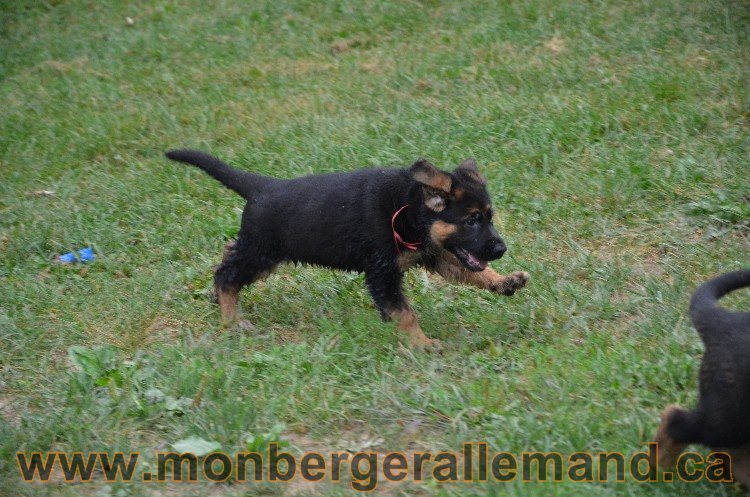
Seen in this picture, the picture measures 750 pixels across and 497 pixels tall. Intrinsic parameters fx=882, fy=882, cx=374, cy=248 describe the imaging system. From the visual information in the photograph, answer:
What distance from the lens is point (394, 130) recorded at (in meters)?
7.95

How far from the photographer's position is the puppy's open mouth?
17.0 ft

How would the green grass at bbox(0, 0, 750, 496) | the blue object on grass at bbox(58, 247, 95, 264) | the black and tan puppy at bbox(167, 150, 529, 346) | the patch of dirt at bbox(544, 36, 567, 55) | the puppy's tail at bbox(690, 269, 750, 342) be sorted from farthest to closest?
the patch of dirt at bbox(544, 36, 567, 55), the blue object on grass at bbox(58, 247, 95, 264), the black and tan puppy at bbox(167, 150, 529, 346), the green grass at bbox(0, 0, 750, 496), the puppy's tail at bbox(690, 269, 750, 342)

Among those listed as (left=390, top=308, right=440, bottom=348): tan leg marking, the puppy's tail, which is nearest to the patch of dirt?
(left=390, top=308, right=440, bottom=348): tan leg marking

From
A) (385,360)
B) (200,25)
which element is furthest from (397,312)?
(200,25)

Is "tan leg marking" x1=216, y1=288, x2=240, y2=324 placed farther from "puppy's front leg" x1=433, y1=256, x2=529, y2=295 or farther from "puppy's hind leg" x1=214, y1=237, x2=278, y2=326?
"puppy's front leg" x1=433, y1=256, x2=529, y2=295

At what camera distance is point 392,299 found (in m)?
5.31

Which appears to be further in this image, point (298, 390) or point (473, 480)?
point (298, 390)

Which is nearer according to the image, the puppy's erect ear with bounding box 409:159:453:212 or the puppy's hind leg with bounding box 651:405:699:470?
the puppy's hind leg with bounding box 651:405:699:470

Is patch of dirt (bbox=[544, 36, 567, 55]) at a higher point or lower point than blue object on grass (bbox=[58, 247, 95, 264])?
higher

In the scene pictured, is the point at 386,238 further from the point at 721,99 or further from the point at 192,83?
the point at 192,83

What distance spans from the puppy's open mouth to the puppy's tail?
1.58 metres

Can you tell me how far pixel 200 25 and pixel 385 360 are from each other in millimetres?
7447

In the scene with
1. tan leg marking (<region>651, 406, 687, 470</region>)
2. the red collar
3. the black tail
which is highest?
the black tail

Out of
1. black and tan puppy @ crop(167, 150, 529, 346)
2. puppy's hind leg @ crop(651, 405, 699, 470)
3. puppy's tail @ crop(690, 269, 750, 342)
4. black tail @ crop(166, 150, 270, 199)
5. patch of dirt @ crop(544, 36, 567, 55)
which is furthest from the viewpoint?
patch of dirt @ crop(544, 36, 567, 55)
